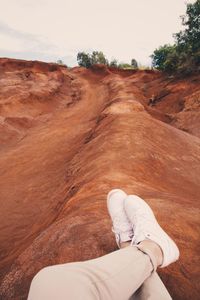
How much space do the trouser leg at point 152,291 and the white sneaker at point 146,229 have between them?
0.94ft

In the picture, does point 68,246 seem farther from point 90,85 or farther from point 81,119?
point 90,85

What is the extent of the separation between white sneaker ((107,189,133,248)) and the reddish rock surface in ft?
0.65

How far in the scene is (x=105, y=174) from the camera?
5176 millimetres

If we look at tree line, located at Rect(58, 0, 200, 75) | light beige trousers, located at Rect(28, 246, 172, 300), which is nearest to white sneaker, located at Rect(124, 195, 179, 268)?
light beige trousers, located at Rect(28, 246, 172, 300)

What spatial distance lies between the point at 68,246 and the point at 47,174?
22.9 ft

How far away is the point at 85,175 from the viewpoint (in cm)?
600

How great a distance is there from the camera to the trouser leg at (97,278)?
168 centimetres

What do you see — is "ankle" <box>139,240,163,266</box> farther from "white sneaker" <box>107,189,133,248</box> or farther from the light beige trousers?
"white sneaker" <box>107,189,133,248</box>

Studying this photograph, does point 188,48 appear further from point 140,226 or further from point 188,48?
point 140,226

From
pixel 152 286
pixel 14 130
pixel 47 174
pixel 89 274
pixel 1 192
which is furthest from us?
pixel 14 130

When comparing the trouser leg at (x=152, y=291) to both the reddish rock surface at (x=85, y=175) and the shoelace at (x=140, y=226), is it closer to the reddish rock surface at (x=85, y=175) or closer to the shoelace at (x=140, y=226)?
the shoelace at (x=140, y=226)

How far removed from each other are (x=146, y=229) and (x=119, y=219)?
42 cm

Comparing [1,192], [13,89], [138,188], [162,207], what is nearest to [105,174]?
[138,188]

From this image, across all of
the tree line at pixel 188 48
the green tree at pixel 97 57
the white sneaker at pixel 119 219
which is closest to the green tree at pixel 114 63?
the green tree at pixel 97 57
